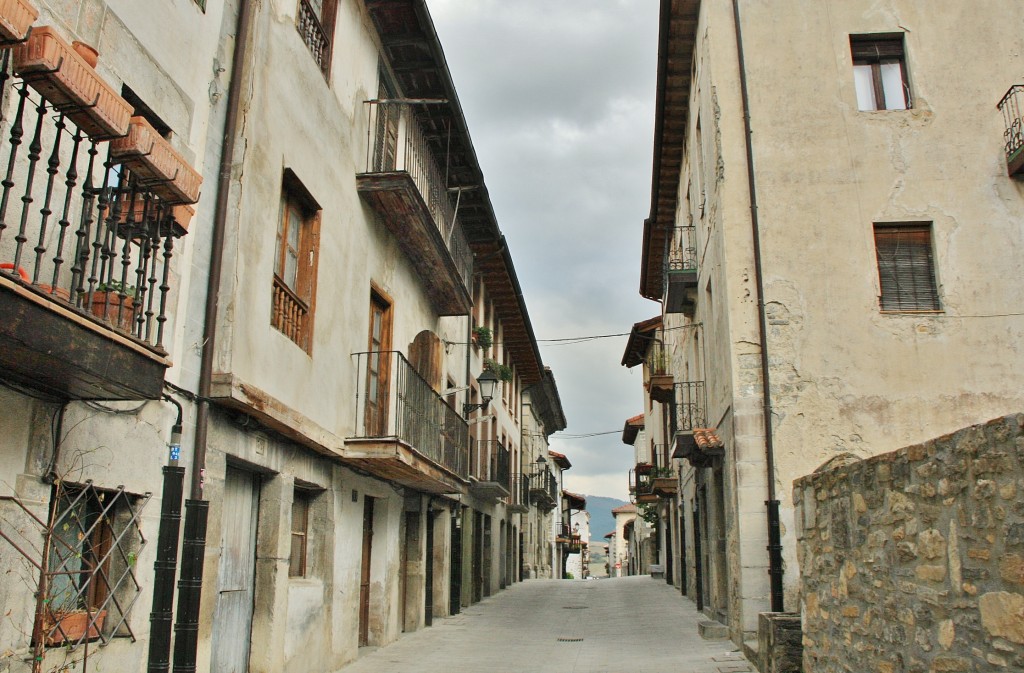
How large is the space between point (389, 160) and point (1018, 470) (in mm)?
10201

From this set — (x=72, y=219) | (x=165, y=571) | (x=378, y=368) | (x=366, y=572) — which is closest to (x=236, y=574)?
(x=165, y=571)

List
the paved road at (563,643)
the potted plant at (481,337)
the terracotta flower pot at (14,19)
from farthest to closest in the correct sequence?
the potted plant at (481,337)
the paved road at (563,643)
the terracotta flower pot at (14,19)

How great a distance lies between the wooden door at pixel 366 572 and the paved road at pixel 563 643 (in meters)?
0.37

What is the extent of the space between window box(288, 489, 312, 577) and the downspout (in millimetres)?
5626

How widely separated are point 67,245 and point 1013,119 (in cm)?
1202

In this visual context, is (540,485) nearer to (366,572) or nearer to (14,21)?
(366,572)

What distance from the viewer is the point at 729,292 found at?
1205 cm

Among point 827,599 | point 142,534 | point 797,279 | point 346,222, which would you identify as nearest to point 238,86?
point 346,222

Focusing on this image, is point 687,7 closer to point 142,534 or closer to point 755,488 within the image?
point 755,488

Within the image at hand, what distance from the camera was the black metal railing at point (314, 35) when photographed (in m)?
9.86

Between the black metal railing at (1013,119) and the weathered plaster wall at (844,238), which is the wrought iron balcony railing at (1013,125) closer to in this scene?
the black metal railing at (1013,119)

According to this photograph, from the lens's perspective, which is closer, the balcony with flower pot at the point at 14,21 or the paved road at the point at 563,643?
the balcony with flower pot at the point at 14,21

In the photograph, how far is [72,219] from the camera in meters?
5.62

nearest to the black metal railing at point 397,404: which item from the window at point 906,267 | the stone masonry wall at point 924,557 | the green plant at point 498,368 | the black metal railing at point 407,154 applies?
the black metal railing at point 407,154
